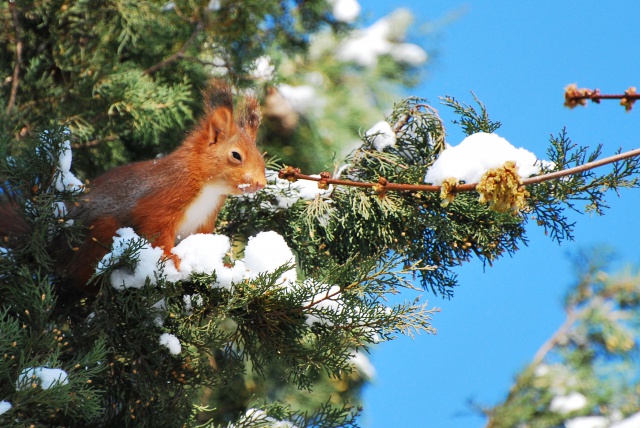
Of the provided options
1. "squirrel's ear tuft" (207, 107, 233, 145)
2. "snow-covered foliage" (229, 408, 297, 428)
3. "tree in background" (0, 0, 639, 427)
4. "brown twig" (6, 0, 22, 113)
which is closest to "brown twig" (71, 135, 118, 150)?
"tree in background" (0, 0, 639, 427)

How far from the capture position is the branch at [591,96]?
93 cm

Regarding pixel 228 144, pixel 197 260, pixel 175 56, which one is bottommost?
pixel 197 260

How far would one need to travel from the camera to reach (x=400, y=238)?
4.91ft

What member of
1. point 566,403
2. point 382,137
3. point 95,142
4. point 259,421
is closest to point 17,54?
point 95,142

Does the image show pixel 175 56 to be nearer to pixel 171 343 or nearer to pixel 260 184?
pixel 260 184

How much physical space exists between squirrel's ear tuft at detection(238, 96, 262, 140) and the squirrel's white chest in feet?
0.47

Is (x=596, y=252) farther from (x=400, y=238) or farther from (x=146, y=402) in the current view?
(x=146, y=402)

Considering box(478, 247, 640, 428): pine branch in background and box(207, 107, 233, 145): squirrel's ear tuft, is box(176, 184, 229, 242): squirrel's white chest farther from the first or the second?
box(478, 247, 640, 428): pine branch in background

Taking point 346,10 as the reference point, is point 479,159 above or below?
below

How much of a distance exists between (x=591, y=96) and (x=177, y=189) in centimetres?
77

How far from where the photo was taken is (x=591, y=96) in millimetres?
939

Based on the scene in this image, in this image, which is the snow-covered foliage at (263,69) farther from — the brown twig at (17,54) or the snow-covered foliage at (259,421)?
the snow-covered foliage at (259,421)

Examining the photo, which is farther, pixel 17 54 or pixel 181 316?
pixel 17 54

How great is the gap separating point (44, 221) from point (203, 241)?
0.25 metres
